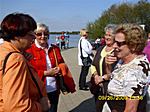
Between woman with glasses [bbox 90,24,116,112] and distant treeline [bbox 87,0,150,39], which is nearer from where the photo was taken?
A: woman with glasses [bbox 90,24,116,112]

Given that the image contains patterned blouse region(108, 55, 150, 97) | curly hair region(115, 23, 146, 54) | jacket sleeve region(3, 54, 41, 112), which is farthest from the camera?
curly hair region(115, 23, 146, 54)

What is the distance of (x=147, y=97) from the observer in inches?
136

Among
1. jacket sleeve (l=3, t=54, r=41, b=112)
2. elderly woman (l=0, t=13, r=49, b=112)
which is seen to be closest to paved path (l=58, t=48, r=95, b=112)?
elderly woman (l=0, t=13, r=49, b=112)

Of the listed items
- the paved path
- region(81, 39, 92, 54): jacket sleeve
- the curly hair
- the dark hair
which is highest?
the dark hair

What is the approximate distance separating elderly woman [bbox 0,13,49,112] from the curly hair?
912mm

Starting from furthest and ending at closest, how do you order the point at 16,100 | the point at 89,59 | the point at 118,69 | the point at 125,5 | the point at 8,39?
the point at 125,5 < the point at 89,59 < the point at 118,69 < the point at 8,39 < the point at 16,100

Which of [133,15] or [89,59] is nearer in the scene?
[89,59]

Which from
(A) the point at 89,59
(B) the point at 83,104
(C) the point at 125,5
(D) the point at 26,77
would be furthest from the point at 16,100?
(C) the point at 125,5

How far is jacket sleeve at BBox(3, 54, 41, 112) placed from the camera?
2.74 meters

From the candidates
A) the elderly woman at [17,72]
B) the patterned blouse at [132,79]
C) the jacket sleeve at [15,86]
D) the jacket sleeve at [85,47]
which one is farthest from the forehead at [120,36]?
the jacket sleeve at [85,47]

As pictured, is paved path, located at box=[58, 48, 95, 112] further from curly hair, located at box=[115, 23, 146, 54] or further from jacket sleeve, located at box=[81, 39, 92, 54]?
curly hair, located at box=[115, 23, 146, 54]

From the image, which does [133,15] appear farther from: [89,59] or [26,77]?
[26,77]

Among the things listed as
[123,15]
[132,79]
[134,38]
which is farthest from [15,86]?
[123,15]

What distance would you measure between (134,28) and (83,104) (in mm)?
5521
